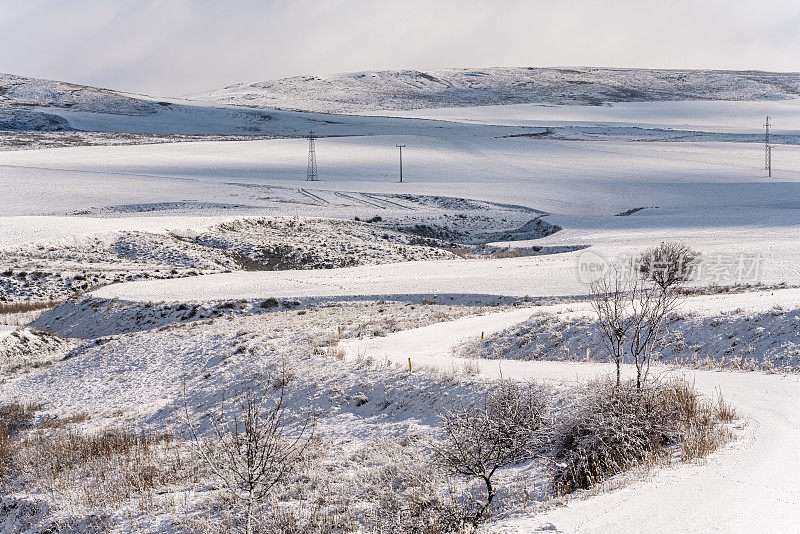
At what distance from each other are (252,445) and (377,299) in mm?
23236

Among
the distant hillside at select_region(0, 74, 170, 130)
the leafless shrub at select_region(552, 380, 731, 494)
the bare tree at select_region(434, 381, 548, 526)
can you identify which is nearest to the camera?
the bare tree at select_region(434, 381, 548, 526)

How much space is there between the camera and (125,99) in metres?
154

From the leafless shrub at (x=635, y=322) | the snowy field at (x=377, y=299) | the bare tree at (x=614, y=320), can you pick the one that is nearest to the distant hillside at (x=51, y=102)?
the snowy field at (x=377, y=299)

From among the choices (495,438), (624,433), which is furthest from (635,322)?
(495,438)

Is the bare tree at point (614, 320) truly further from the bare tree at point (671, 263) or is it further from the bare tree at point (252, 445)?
the bare tree at point (671, 263)

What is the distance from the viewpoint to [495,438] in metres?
9.02

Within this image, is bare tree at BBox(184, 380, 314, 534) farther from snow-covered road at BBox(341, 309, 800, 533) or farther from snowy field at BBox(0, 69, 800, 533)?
snow-covered road at BBox(341, 309, 800, 533)

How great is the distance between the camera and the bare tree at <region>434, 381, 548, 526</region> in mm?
8586

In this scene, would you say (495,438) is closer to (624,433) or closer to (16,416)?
(624,433)

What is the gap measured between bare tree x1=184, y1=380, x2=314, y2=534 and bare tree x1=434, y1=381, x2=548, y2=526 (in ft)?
6.57

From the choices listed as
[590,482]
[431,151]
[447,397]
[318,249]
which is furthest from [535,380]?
[431,151]

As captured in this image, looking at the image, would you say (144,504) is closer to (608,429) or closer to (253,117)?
(608,429)

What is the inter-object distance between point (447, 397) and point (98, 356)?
1523cm

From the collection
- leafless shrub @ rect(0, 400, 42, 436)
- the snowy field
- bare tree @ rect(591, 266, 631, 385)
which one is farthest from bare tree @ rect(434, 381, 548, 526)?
leafless shrub @ rect(0, 400, 42, 436)
